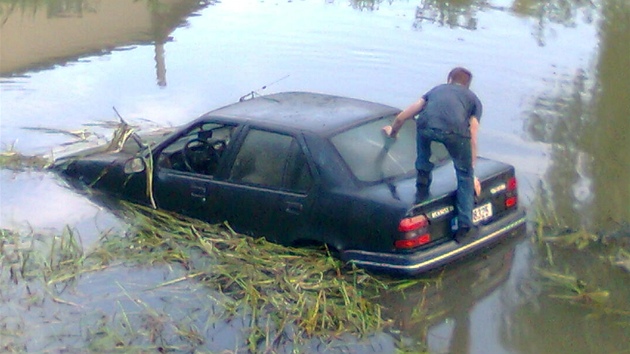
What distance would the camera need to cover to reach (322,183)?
738cm

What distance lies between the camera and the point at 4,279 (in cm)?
766

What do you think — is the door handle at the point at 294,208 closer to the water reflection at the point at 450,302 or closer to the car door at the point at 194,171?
the car door at the point at 194,171

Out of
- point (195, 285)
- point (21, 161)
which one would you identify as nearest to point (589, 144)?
point (195, 285)

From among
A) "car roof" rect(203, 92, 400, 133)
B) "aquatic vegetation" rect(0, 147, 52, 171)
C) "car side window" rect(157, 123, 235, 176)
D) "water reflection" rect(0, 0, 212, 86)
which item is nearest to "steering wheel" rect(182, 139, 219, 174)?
"car side window" rect(157, 123, 235, 176)

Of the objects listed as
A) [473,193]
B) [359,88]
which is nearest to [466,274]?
[473,193]

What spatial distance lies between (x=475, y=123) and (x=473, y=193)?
68 centimetres

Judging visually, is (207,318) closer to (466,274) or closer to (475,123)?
(466,274)

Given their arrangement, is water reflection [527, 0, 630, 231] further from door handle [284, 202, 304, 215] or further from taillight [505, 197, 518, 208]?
door handle [284, 202, 304, 215]

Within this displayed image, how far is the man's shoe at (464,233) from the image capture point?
726 centimetres

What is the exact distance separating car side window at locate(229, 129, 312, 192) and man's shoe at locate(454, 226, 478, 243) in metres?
1.27

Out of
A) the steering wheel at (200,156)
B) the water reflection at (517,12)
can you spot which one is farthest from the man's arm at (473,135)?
the water reflection at (517,12)

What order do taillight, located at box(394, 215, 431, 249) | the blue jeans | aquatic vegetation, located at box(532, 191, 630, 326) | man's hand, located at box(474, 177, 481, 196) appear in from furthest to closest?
1. man's hand, located at box(474, 177, 481, 196)
2. the blue jeans
3. aquatic vegetation, located at box(532, 191, 630, 326)
4. taillight, located at box(394, 215, 431, 249)

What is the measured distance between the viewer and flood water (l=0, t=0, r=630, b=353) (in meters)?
7.24

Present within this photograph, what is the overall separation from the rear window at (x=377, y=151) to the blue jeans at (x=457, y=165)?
202mm
